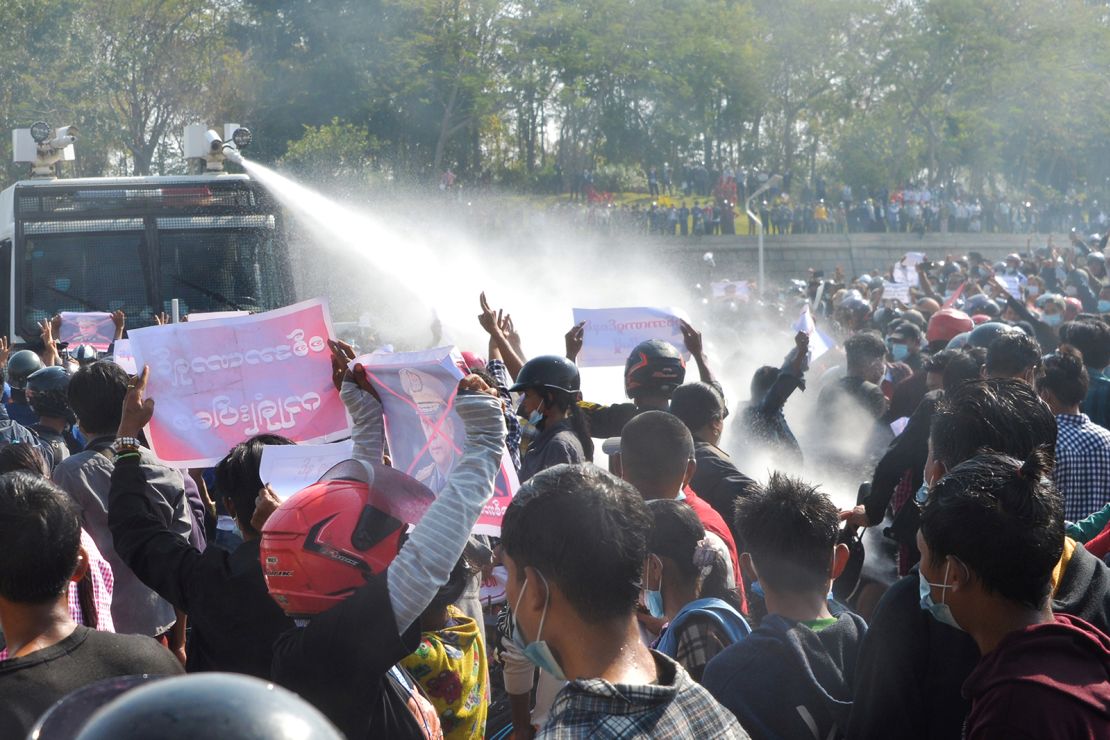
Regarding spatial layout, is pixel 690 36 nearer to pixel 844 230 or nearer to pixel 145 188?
pixel 844 230

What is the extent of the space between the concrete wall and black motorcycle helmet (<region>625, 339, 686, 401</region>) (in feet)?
104

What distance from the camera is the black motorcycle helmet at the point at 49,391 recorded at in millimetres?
5898

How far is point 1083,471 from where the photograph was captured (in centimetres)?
423

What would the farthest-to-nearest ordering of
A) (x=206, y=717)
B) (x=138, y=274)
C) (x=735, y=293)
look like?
(x=735, y=293) < (x=138, y=274) < (x=206, y=717)

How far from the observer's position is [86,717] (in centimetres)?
127

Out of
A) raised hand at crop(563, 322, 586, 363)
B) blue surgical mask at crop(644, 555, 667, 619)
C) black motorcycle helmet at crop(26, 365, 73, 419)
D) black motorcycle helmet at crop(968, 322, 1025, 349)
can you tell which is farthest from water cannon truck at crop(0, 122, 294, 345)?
blue surgical mask at crop(644, 555, 667, 619)

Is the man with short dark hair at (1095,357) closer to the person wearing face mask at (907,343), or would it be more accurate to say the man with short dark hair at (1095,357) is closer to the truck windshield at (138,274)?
the person wearing face mask at (907,343)

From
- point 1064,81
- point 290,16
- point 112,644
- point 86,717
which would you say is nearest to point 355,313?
point 290,16

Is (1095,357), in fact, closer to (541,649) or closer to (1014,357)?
(1014,357)

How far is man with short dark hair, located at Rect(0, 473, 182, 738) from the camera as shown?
2.50 m

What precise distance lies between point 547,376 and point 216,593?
2.10 m

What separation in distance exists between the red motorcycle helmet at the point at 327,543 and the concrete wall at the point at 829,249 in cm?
3441

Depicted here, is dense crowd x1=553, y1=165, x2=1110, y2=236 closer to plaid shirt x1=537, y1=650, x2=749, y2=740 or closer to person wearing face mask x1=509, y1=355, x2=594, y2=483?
person wearing face mask x1=509, y1=355, x2=594, y2=483

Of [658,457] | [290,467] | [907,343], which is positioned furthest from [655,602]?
[907,343]
